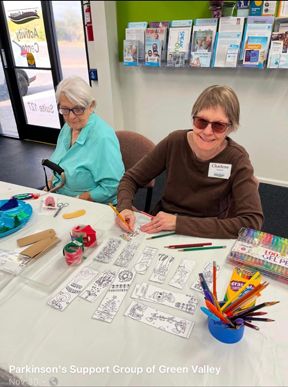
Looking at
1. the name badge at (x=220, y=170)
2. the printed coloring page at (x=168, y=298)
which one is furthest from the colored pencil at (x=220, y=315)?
the name badge at (x=220, y=170)

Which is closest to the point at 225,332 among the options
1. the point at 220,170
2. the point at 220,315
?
the point at 220,315

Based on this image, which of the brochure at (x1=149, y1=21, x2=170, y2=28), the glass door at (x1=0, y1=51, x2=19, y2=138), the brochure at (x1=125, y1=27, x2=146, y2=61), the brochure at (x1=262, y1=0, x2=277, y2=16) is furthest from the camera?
the glass door at (x1=0, y1=51, x2=19, y2=138)

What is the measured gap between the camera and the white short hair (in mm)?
1477

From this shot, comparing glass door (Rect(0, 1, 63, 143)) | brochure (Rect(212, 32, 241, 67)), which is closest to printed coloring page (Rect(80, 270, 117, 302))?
brochure (Rect(212, 32, 241, 67))

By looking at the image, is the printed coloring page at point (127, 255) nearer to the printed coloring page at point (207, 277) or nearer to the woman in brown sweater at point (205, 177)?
the woman in brown sweater at point (205, 177)

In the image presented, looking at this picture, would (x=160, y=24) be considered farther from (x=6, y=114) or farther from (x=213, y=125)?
(x=6, y=114)

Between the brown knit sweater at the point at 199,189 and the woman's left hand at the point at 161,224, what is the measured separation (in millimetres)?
25

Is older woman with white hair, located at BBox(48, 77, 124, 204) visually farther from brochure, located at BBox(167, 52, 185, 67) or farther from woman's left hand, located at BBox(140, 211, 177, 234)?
brochure, located at BBox(167, 52, 185, 67)

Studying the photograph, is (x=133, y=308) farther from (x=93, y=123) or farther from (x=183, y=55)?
(x=183, y=55)

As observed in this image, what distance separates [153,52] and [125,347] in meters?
2.73

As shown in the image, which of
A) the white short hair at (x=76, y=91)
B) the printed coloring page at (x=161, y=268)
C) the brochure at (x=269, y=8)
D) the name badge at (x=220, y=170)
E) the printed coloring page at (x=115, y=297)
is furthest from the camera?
the brochure at (x=269, y=8)

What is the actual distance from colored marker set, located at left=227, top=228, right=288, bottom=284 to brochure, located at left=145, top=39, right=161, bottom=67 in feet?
7.56

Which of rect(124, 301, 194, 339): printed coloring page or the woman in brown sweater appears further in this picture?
the woman in brown sweater

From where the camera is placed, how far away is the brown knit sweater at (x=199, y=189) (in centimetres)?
107
